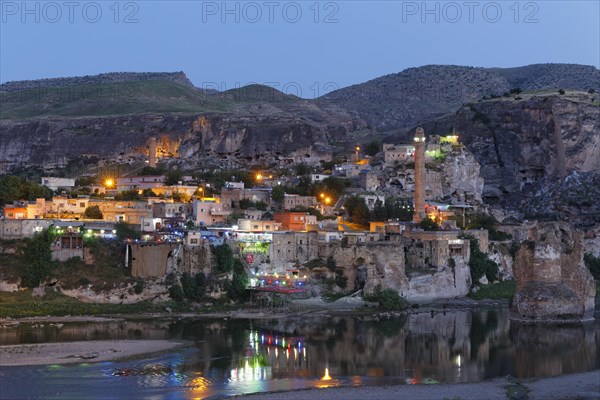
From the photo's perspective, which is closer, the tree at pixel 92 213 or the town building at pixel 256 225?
the town building at pixel 256 225

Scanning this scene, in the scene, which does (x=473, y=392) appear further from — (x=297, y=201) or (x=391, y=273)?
(x=297, y=201)

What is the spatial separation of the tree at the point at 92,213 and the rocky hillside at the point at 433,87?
7441 centimetres

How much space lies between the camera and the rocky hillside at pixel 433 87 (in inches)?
5408

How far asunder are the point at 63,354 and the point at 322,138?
62938mm

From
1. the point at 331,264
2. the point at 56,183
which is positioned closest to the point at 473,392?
the point at 331,264

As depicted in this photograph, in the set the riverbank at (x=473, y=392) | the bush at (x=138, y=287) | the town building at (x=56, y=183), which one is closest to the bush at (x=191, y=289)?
the bush at (x=138, y=287)

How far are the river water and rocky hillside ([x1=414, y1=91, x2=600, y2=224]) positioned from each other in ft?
138

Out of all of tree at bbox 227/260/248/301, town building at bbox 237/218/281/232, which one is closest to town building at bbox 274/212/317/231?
town building at bbox 237/218/281/232

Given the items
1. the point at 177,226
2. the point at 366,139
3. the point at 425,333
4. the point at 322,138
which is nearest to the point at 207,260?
the point at 177,226

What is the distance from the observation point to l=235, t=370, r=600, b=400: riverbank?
29562mm

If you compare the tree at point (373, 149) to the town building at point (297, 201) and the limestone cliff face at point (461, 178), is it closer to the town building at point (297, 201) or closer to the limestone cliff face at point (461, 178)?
the limestone cliff face at point (461, 178)

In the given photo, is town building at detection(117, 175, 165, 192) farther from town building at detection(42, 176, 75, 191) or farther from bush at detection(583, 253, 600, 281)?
bush at detection(583, 253, 600, 281)

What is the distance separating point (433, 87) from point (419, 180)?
8440 centimetres

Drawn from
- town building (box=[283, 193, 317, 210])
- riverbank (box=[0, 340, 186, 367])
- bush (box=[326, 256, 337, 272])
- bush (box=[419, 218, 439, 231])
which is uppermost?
town building (box=[283, 193, 317, 210])
